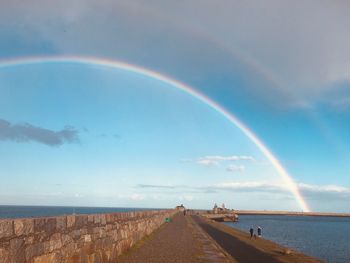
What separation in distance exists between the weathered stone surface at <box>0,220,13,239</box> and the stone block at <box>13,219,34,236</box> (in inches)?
6.7

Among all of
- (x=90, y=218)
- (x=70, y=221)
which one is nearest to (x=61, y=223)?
(x=70, y=221)

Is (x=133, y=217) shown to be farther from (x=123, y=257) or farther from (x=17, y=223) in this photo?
(x=17, y=223)

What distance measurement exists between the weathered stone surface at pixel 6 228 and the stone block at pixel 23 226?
17 centimetres

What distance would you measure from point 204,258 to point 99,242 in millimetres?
7940

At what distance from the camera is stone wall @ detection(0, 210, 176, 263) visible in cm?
797

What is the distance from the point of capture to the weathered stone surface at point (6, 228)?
25.0ft

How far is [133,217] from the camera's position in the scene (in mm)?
23125

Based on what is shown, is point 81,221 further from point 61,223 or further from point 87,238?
point 61,223

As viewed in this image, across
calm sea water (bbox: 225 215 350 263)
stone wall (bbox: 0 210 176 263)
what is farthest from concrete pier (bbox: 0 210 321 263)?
calm sea water (bbox: 225 215 350 263)

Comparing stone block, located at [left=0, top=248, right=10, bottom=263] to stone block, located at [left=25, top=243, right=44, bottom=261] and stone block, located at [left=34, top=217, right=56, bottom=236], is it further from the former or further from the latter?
stone block, located at [left=34, top=217, right=56, bottom=236]

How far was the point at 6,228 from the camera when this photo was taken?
7.77 metres

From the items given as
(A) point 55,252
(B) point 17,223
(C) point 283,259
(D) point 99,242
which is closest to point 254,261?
(C) point 283,259

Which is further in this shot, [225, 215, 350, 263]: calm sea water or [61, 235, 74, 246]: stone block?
[225, 215, 350, 263]: calm sea water

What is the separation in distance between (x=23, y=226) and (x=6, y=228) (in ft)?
2.14
